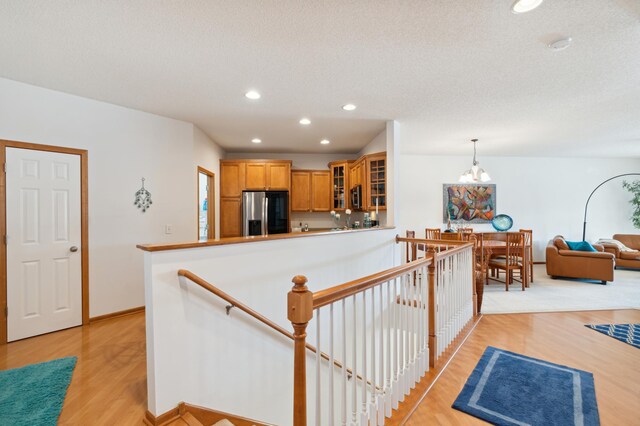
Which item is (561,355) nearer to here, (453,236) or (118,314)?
(453,236)

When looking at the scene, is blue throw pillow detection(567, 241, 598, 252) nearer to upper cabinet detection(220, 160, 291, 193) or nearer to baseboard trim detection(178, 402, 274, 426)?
upper cabinet detection(220, 160, 291, 193)

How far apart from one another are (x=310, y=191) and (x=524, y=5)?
472 cm

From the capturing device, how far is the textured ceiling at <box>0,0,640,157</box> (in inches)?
74.6

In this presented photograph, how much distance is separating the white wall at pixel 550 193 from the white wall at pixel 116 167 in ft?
17.2

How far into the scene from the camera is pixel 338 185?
6.09m

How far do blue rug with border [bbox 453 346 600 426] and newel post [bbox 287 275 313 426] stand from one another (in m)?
1.46

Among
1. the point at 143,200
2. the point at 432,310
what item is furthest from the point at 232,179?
the point at 432,310

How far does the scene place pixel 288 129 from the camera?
4.64m

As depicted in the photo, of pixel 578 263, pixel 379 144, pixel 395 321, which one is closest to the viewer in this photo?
pixel 395 321

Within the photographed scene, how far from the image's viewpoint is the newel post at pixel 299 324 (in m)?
1.15

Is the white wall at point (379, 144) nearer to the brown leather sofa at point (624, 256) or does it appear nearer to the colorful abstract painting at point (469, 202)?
the colorful abstract painting at point (469, 202)

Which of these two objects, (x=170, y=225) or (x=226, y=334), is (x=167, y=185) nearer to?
(x=170, y=225)

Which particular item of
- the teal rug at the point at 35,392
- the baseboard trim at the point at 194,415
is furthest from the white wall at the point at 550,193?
the teal rug at the point at 35,392

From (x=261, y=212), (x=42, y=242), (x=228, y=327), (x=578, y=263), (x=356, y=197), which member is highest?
(x=356, y=197)
